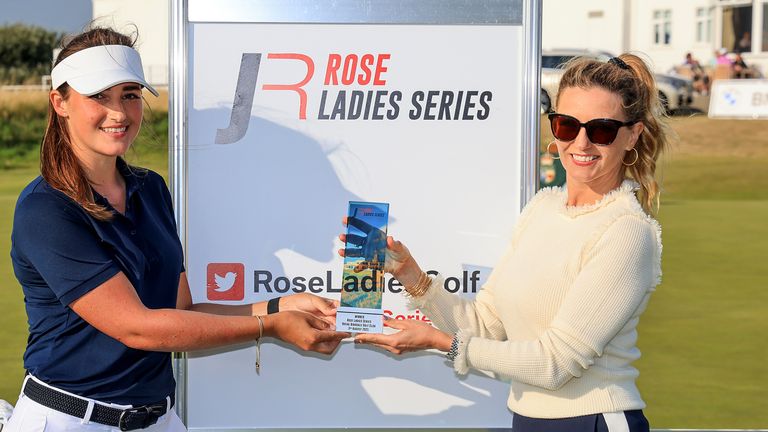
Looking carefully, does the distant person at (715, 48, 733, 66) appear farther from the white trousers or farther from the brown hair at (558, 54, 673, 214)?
the white trousers

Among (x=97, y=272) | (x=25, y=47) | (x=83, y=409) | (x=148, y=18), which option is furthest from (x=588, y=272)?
(x=148, y=18)

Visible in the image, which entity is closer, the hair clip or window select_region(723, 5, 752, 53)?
the hair clip

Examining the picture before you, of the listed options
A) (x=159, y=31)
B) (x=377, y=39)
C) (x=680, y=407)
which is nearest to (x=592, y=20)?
(x=159, y=31)

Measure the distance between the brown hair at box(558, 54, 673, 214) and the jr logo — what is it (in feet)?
3.59

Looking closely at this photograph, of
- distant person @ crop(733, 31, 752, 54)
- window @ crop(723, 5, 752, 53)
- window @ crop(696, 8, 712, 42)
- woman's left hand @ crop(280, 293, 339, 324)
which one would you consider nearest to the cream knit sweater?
woman's left hand @ crop(280, 293, 339, 324)

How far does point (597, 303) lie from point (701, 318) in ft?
20.4

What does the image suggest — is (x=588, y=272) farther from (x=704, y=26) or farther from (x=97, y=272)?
(x=704, y=26)

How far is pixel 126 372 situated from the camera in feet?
8.18

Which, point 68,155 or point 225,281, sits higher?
point 68,155

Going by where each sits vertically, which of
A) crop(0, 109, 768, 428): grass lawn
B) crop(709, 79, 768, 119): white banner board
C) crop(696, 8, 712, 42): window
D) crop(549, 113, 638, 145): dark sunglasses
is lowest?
crop(0, 109, 768, 428): grass lawn

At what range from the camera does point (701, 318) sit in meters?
8.25

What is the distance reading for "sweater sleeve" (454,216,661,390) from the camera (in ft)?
7.88

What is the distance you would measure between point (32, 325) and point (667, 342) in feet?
19.1

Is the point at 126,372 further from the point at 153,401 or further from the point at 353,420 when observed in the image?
the point at 353,420
